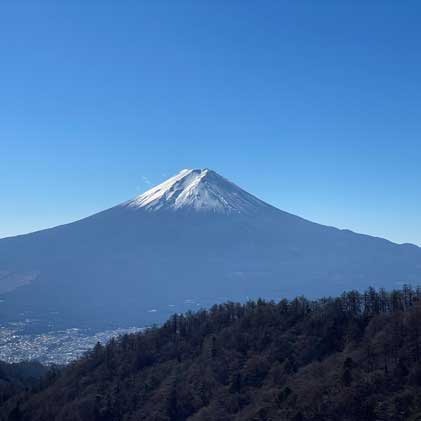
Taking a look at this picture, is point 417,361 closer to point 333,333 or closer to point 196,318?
point 333,333

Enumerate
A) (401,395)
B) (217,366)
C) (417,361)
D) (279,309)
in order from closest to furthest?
(401,395) < (417,361) < (217,366) < (279,309)

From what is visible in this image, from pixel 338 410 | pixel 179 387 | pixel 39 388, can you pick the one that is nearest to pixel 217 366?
pixel 179 387

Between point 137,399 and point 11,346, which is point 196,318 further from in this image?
point 11,346

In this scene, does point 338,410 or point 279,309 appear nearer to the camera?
point 338,410

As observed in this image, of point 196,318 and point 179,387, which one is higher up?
point 196,318

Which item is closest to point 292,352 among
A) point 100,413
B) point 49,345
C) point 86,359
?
point 100,413

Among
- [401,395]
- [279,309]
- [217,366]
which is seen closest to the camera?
[401,395]
